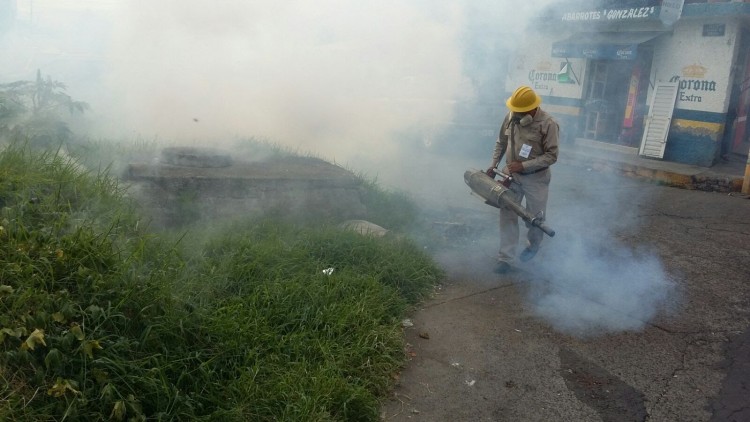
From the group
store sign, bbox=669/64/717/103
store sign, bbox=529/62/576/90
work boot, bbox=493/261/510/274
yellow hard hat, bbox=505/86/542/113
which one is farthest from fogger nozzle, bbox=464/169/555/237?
store sign, bbox=529/62/576/90

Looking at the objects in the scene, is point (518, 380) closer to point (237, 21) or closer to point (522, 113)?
point (522, 113)

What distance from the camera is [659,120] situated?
1041 cm

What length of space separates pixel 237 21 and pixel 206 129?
156cm

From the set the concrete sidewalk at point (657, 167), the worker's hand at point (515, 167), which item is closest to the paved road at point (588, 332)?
the worker's hand at point (515, 167)

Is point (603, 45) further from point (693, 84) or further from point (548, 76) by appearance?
point (693, 84)

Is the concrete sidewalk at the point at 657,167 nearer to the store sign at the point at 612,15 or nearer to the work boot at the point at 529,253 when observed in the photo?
the store sign at the point at 612,15

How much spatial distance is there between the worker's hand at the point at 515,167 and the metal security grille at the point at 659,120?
21.9ft

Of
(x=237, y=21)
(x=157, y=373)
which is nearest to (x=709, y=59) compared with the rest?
(x=237, y=21)

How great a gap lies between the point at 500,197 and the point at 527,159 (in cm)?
39

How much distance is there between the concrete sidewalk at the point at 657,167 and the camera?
8906 mm

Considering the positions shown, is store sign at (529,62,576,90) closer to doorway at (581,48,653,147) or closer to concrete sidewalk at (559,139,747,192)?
doorway at (581,48,653,147)

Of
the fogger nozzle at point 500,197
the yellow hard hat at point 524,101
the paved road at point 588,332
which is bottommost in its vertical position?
the paved road at point 588,332

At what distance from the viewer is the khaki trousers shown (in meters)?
4.92

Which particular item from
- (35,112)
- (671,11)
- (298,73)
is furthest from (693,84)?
(35,112)
